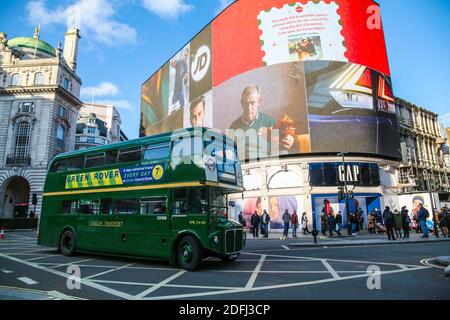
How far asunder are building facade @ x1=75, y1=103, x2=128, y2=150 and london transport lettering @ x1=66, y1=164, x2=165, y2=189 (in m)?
68.9

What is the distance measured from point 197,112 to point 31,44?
38283 mm

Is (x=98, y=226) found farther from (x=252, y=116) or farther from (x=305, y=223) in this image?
(x=252, y=116)

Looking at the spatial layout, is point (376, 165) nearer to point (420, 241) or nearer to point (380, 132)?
point (380, 132)

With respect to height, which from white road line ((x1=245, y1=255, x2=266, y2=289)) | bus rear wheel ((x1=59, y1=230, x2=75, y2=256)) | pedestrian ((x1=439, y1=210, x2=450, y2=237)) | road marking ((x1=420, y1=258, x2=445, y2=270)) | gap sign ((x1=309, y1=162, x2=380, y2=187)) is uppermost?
gap sign ((x1=309, y1=162, x2=380, y2=187))

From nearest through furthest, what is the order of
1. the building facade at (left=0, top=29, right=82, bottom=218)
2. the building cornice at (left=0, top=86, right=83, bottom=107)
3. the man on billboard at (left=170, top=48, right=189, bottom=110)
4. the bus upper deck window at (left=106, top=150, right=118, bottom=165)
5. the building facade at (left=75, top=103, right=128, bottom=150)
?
the bus upper deck window at (left=106, top=150, right=118, bottom=165)
the building facade at (left=0, top=29, right=82, bottom=218)
the man on billboard at (left=170, top=48, right=189, bottom=110)
the building cornice at (left=0, top=86, right=83, bottom=107)
the building facade at (left=75, top=103, right=128, bottom=150)

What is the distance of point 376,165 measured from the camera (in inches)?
1223

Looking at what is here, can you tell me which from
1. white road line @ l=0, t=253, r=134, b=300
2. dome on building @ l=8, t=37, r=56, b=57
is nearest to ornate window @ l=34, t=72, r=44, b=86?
dome on building @ l=8, t=37, r=56, b=57

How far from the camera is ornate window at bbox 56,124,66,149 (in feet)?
160

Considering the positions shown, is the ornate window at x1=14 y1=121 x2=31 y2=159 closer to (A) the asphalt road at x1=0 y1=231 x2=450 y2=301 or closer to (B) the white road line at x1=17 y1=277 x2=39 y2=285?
(A) the asphalt road at x1=0 y1=231 x2=450 y2=301

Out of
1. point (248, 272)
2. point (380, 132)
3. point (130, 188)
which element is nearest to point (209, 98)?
point (380, 132)

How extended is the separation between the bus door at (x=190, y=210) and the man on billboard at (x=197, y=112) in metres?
31.6

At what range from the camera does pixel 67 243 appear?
41.6 ft

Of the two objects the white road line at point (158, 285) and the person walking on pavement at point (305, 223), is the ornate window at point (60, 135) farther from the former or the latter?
the white road line at point (158, 285)

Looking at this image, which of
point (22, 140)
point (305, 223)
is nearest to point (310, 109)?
point (305, 223)
